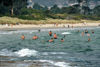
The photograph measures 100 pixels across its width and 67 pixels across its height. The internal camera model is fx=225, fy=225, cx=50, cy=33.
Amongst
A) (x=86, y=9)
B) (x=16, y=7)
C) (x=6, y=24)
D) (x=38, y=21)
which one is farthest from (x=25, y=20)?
(x=86, y=9)

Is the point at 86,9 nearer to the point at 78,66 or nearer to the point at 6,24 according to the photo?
the point at 6,24

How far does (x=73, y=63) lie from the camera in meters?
23.7

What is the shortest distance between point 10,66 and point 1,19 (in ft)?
247

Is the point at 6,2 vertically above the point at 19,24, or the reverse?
the point at 6,2

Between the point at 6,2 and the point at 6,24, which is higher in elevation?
the point at 6,2

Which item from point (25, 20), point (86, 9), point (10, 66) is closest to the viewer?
point (10, 66)

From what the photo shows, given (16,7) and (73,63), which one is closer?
(73,63)

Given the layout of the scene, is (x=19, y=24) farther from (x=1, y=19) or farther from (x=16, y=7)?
(x=16, y=7)

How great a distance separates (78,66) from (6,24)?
7023 centimetres

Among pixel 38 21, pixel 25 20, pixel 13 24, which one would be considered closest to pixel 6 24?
pixel 13 24

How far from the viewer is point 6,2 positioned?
104 m

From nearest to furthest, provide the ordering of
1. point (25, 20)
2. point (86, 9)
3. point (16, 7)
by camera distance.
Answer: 1. point (25, 20)
2. point (16, 7)
3. point (86, 9)

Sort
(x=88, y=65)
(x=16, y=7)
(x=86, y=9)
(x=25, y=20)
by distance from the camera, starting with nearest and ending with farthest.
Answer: (x=88, y=65) < (x=25, y=20) < (x=16, y=7) < (x=86, y=9)

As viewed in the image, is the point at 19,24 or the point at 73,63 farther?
the point at 19,24
